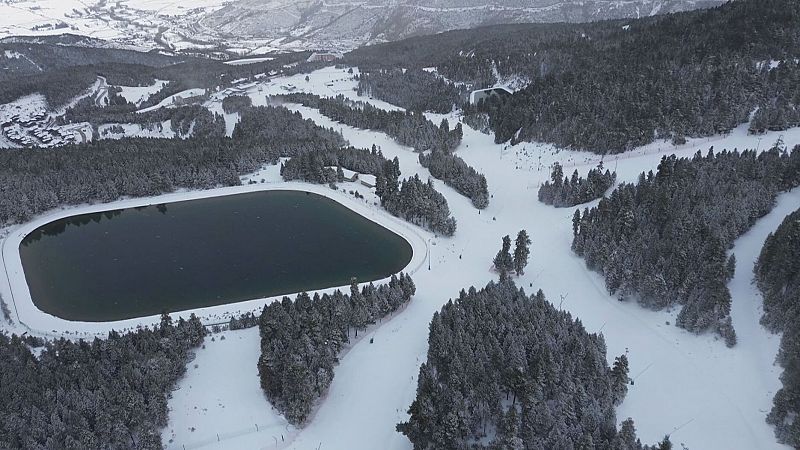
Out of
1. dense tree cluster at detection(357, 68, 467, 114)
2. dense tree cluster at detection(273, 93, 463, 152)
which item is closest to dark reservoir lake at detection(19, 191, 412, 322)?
dense tree cluster at detection(273, 93, 463, 152)

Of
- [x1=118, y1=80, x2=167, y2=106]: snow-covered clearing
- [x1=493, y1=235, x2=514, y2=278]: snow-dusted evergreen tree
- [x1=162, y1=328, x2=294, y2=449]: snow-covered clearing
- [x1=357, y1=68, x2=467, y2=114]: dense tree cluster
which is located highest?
[x1=357, y1=68, x2=467, y2=114]: dense tree cluster

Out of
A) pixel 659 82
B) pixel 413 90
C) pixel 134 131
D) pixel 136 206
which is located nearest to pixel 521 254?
pixel 659 82

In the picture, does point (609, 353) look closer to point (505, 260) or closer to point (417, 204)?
point (505, 260)

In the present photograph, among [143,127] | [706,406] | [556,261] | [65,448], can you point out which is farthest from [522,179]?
[143,127]

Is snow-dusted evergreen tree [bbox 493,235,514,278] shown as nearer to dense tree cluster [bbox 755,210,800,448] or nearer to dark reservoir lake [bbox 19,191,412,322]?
dark reservoir lake [bbox 19,191,412,322]

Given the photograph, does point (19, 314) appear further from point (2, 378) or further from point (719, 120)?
point (719, 120)

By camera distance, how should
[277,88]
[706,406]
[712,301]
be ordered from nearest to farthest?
[706,406] → [712,301] → [277,88]

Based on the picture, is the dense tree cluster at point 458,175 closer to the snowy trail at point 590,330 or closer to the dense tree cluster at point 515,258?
the snowy trail at point 590,330
